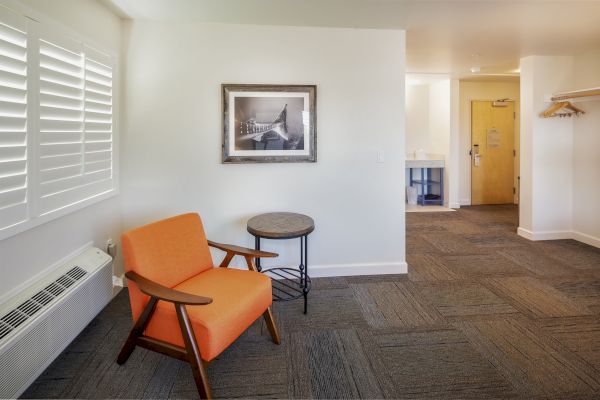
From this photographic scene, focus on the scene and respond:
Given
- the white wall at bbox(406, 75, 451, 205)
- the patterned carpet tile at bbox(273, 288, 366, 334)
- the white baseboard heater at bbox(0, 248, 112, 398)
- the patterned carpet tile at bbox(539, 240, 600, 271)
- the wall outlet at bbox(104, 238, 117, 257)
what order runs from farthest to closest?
the white wall at bbox(406, 75, 451, 205)
the patterned carpet tile at bbox(539, 240, 600, 271)
the wall outlet at bbox(104, 238, 117, 257)
the patterned carpet tile at bbox(273, 288, 366, 334)
the white baseboard heater at bbox(0, 248, 112, 398)

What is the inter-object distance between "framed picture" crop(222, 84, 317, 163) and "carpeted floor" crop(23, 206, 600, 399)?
1.30 meters

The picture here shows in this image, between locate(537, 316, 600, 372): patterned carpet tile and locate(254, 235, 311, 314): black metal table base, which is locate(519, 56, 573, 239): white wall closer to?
locate(537, 316, 600, 372): patterned carpet tile

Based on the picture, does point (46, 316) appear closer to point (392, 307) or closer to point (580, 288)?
point (392, 307)

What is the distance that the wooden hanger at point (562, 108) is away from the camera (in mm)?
4250

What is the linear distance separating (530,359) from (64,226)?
3.05m

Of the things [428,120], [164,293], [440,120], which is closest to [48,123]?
[164,293]

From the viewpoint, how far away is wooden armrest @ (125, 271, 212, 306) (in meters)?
1.64

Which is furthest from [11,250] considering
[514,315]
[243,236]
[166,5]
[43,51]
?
[514,315]

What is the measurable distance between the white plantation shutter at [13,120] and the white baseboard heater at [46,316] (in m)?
0.43

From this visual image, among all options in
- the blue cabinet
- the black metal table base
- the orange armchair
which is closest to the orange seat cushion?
the orange armchair

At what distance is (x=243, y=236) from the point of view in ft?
10.6

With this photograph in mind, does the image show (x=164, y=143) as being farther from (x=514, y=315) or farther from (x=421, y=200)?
(x=421, y=200)

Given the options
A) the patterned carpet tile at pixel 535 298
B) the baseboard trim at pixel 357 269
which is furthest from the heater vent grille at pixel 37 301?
the patterned carpet tile at pixel 535 298

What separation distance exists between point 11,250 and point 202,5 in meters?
2.11
